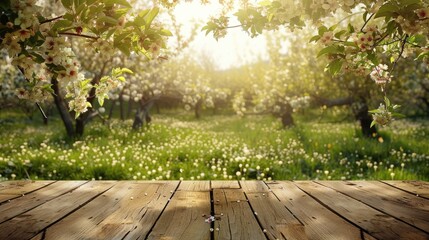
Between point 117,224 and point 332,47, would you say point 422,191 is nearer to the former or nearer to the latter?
point 332,47

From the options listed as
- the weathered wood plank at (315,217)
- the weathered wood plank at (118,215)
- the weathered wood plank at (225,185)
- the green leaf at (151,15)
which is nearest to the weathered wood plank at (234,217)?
the weathered wood plank at (225,185)

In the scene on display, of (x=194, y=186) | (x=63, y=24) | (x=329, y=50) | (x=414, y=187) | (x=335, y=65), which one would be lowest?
(x=414, y=187)

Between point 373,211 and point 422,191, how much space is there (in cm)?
111

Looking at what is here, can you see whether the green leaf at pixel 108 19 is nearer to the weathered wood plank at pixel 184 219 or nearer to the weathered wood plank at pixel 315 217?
the weathered wood plank at pixel 184 219

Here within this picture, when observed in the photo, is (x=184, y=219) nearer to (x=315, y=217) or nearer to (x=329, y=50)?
(x=315, y=217)

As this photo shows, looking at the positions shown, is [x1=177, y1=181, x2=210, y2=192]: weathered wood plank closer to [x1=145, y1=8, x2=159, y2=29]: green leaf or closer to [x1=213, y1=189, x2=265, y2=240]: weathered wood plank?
[x1=213, y1=189, x2=265, y2=240]: weathered wood plank

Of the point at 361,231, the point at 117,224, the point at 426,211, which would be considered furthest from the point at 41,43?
the point at 426,211

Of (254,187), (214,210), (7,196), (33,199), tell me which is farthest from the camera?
(254,187)

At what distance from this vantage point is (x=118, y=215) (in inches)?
122

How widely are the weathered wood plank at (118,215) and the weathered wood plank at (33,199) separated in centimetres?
45

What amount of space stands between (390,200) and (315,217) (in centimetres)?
101

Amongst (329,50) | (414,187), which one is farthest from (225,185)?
(414,187)

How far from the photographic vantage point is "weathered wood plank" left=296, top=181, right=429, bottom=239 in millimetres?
2625

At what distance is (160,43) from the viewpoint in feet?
9.88
